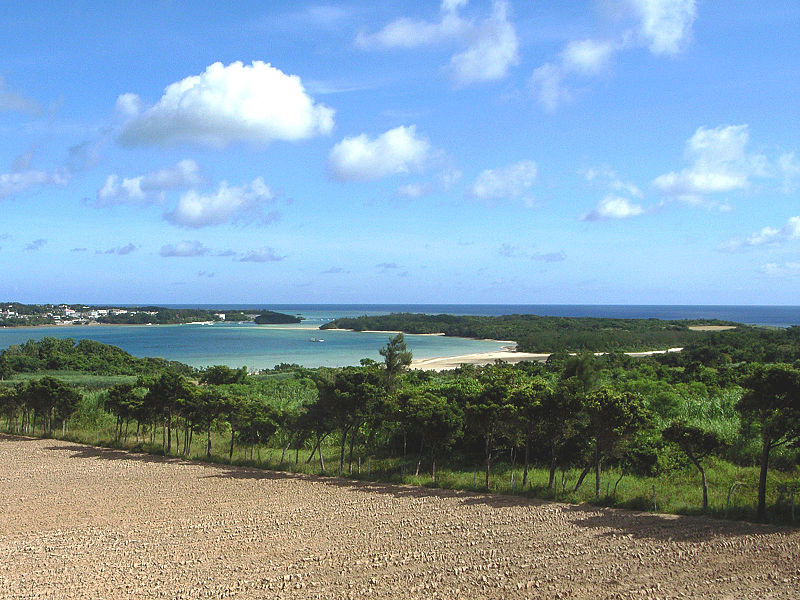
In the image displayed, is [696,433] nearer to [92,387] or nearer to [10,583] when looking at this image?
[10,583]

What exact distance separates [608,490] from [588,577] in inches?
223

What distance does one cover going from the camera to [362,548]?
40.0 feet

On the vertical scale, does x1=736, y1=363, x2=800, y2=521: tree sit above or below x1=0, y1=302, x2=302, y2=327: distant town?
above

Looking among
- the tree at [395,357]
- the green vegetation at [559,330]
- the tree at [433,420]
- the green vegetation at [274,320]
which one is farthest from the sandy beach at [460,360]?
the green vegetation at [274,320]

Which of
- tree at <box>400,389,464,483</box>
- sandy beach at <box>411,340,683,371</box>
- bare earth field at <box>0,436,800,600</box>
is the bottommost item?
sandy beach at <box>411,340,683,371</box>

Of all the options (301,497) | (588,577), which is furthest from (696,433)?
(301,497)

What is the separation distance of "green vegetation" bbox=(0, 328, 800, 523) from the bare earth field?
5.45 feet

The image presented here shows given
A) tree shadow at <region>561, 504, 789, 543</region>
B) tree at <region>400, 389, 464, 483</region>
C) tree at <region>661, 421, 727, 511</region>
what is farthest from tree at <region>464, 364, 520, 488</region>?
tree at <region>661, 421, 727, 511</region>

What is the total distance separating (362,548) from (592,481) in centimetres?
828

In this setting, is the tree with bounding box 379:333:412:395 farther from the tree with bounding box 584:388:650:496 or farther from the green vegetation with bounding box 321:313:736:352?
the green vegetation with bounding box 321:313:736:352

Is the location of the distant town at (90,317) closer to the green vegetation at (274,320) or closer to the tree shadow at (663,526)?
the green vegetation at (274,320)

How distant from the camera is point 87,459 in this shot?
2233 centimetres

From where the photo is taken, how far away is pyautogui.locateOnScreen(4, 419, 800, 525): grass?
14539 mm

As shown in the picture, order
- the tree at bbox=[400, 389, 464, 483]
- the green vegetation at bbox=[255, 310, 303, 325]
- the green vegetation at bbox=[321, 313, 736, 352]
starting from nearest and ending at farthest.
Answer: the tree at bbox=[400, 389, 464, 483] < the green vegetation at bbox=[321, 313, 736, 352] < the green vegetation at bbox=[255, 310, 303, 325]
